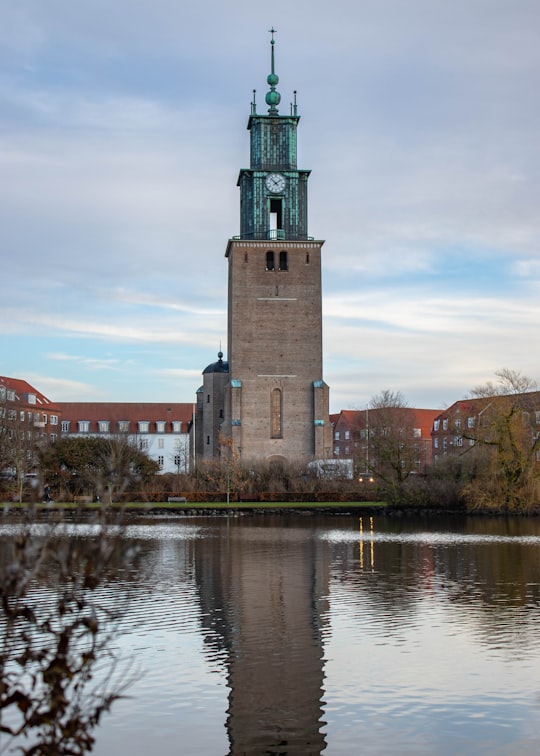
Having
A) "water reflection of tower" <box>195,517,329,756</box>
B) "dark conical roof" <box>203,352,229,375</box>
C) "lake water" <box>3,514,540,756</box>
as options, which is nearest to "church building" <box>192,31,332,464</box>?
"dark conical roof" <box>203,352,229,375</box>

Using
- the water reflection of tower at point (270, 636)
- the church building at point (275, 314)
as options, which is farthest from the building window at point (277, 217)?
the water reflection of tower at point (270, 636)

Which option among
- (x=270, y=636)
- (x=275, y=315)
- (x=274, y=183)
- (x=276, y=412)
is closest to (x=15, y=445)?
(x=276, y=412)

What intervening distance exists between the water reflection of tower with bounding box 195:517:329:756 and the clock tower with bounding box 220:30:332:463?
34.2 meters

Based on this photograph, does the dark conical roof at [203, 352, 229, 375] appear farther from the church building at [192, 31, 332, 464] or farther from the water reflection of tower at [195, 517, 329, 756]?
the water reflection of tower at [195, 517, 329, 756]

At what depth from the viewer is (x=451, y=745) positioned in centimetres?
877

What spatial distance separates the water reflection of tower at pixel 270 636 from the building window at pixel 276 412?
34.6 m

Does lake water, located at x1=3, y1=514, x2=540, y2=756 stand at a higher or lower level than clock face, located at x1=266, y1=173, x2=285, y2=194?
lower

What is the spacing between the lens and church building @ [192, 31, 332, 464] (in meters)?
60.9

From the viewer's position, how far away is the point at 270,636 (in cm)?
1336

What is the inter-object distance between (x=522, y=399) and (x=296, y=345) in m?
19.2

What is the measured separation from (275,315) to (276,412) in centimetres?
637

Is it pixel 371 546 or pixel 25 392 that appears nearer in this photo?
pixel 371 546

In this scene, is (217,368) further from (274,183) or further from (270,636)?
(270,636)

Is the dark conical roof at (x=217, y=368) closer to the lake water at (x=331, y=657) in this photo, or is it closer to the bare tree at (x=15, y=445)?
the bare tree at (x=15, y=445)
